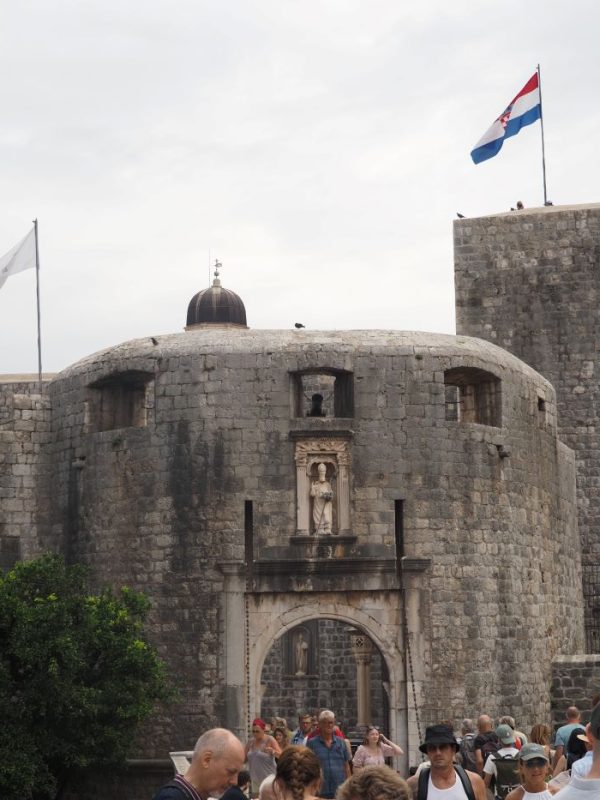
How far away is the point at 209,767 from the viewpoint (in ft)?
22.4

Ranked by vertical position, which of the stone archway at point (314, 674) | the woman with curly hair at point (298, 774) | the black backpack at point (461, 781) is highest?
the woman with curly hair at point (298, 774)

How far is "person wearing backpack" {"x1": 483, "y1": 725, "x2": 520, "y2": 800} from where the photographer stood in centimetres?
1258

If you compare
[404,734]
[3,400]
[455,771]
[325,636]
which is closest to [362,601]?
[404,734]

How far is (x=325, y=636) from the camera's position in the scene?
30953 millimetres

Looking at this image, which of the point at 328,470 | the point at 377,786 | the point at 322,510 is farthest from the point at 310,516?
the point at 377,786

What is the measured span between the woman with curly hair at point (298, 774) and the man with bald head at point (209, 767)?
1.40ft

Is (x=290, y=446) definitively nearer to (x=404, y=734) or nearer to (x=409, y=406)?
(x=409, y=406)

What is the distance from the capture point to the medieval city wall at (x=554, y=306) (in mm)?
28797

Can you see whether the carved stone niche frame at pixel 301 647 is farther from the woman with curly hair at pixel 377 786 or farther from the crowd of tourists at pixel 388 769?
the woman with curly hair at pixel 377 786

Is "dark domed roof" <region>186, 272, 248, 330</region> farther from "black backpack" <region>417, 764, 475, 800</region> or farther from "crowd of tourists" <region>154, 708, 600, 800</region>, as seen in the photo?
"black backpack" <region>417, 764, 475, 800</region>

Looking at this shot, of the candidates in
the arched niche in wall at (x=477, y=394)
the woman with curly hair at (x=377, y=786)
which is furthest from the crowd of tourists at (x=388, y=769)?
the arched niche in wall at (x=477, y=394)

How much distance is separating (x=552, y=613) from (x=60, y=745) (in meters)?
8.12

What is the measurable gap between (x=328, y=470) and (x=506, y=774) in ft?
33.0

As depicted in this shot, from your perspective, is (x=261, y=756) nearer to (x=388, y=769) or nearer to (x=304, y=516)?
(x=304, y=516)
